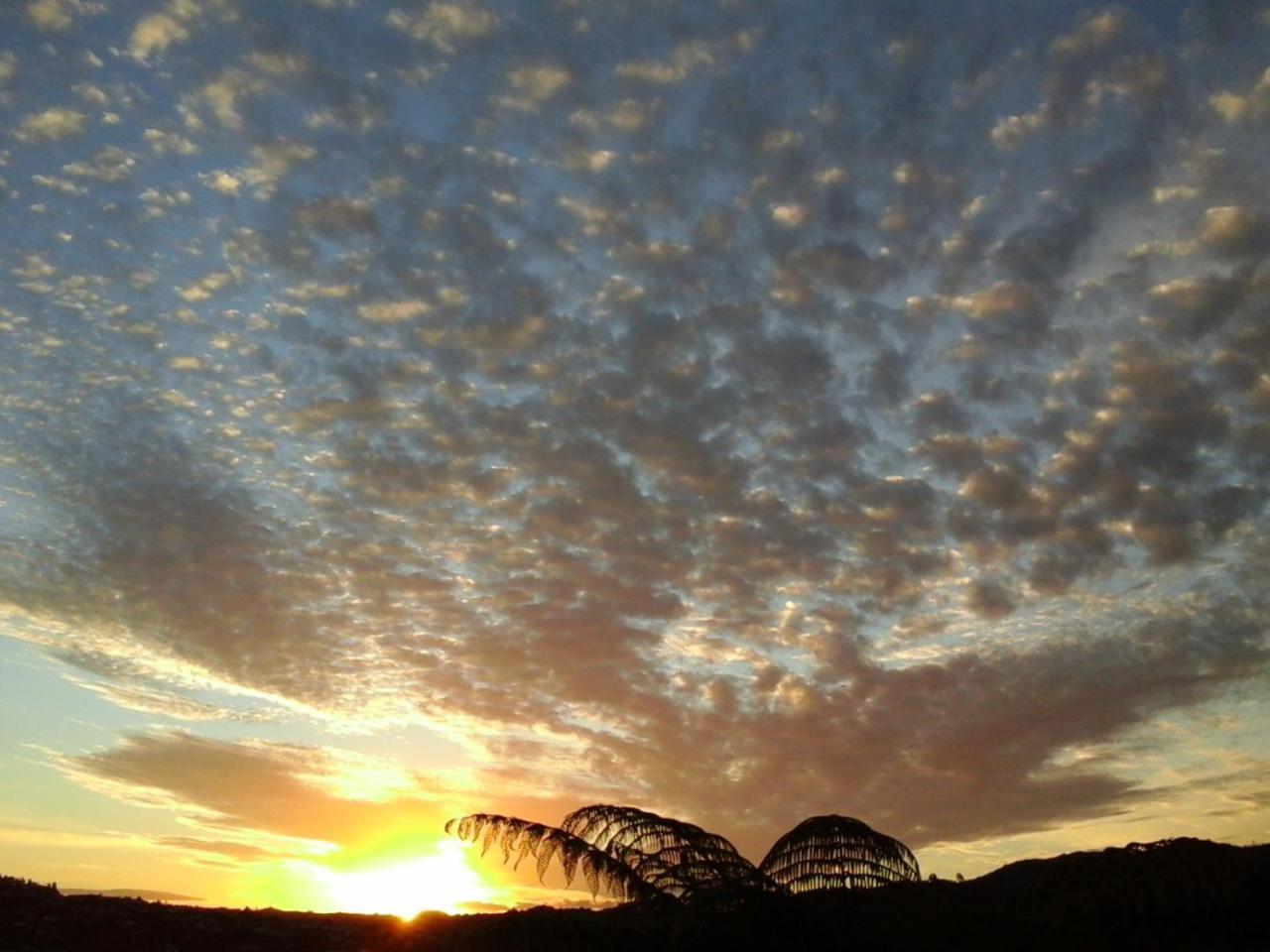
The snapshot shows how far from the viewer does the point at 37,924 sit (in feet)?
54.1

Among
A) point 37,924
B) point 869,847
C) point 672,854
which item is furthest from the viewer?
point 37,924

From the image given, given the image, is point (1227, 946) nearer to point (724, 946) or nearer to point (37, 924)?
point (724, 946)

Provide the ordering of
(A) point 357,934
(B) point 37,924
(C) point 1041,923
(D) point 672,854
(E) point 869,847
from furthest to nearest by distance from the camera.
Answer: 1. (A) point 357,934
2. (B) point 37,924
3. (D) point 672,854
4. (E) point 869,847
5. (C) point 1041,923

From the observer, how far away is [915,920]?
1366cm

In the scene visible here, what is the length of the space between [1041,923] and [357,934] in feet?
41.2

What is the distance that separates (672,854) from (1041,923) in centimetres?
546

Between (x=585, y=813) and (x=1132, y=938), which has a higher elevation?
(x=585, y=813)

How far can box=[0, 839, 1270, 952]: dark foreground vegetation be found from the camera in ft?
38.1

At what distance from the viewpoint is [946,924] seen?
1345 centimetres

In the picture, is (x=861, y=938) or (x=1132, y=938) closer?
(x=1132, y=938)

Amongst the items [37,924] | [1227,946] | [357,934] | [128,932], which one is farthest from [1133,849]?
[37,924]

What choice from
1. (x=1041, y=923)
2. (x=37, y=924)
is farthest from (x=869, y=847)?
(x=37, y=924)

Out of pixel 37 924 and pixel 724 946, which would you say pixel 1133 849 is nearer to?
pixel 724 946

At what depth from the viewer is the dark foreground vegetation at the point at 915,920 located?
1161cm
